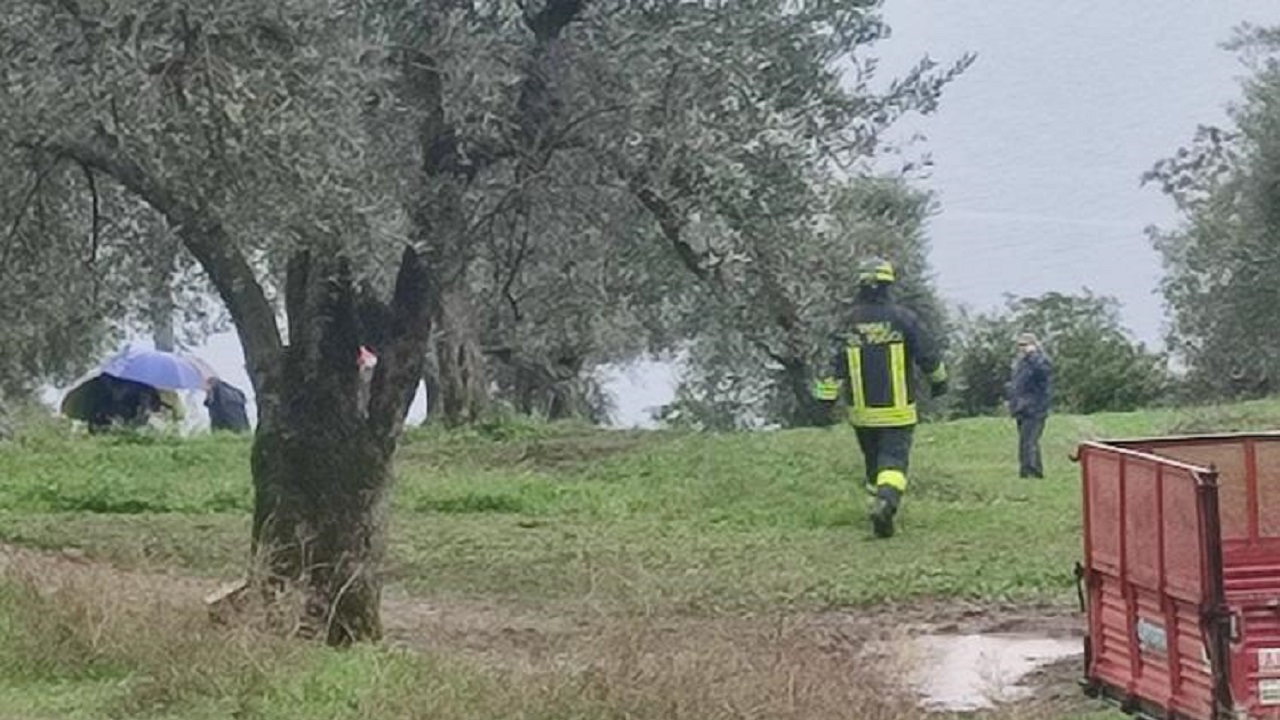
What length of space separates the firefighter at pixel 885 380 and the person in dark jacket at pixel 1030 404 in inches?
190

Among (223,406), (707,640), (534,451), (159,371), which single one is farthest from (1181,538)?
(223,406)

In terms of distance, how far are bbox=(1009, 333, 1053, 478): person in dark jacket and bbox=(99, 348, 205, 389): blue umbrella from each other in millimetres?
12437

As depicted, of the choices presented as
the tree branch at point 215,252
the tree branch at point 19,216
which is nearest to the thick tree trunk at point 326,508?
the tree branch at point 215,252

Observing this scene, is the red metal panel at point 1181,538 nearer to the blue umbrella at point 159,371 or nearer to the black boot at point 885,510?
the black boot at point 885,510

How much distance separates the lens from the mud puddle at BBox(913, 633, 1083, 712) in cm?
1132

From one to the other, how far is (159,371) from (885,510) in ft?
55.1

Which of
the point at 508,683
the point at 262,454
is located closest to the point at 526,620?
the point at 262,454

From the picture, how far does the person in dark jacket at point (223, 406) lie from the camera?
3200 cm

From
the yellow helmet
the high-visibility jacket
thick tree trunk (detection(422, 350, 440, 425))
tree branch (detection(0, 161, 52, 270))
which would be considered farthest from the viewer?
thick tree trunk (detection(422, 350, 440, 425))

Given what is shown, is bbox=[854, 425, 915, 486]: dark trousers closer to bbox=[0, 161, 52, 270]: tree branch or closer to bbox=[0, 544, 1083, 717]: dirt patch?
bbox=[0, 544, 1083, 717]: dirt patch

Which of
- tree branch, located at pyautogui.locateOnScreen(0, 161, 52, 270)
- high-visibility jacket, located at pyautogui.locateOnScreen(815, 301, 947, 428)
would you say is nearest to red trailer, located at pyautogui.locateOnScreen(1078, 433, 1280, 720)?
tree branch, located at pyautogui.locateOnScreen(0, 161, 52, 270)

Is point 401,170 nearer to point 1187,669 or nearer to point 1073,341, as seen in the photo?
point 1187,669

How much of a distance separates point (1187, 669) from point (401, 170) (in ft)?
14.4

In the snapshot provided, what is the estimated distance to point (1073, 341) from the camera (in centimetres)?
3709
